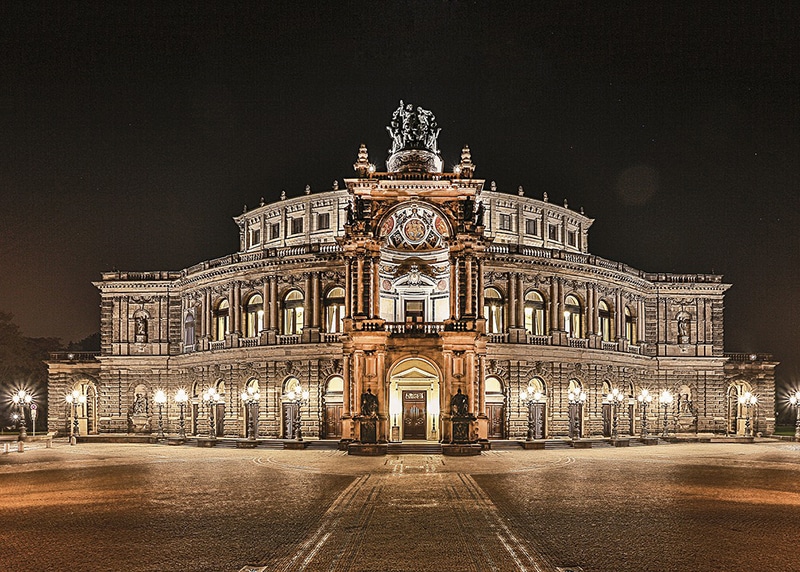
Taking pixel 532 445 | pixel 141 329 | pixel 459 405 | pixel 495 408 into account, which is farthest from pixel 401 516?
pixel 141 329

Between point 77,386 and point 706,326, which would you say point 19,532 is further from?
point 706,326

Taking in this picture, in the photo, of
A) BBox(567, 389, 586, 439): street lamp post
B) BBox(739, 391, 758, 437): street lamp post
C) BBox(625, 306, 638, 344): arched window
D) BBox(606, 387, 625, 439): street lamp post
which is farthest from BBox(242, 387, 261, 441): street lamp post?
BBox(739, 391, 758, 437): street lamp post

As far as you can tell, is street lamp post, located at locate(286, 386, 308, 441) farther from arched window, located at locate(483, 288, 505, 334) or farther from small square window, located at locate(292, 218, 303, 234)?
small square window, located at locate(292, 218, 303, 234)

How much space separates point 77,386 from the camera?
7525cm

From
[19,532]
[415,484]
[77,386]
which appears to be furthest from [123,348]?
[19,532]

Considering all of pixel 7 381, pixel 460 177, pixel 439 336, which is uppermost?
pixel 460 177

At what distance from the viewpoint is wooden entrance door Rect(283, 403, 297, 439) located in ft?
205

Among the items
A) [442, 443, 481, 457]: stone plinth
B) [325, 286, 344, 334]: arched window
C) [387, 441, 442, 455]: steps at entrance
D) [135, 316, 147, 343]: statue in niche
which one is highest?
[325, 286, 344, 334]: arched window

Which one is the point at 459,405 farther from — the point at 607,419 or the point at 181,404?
the point at 181,404

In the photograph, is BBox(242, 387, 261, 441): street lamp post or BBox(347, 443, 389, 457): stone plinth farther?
BBox(242, 387, 261, 441): street lamp post

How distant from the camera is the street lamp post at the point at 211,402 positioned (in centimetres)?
6188

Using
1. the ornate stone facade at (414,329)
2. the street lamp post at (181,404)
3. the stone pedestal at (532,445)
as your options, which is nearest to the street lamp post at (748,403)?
the ornate stone facade at (414,329)

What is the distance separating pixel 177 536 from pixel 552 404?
4761cm

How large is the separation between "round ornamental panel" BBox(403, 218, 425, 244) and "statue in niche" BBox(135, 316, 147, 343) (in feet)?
101
